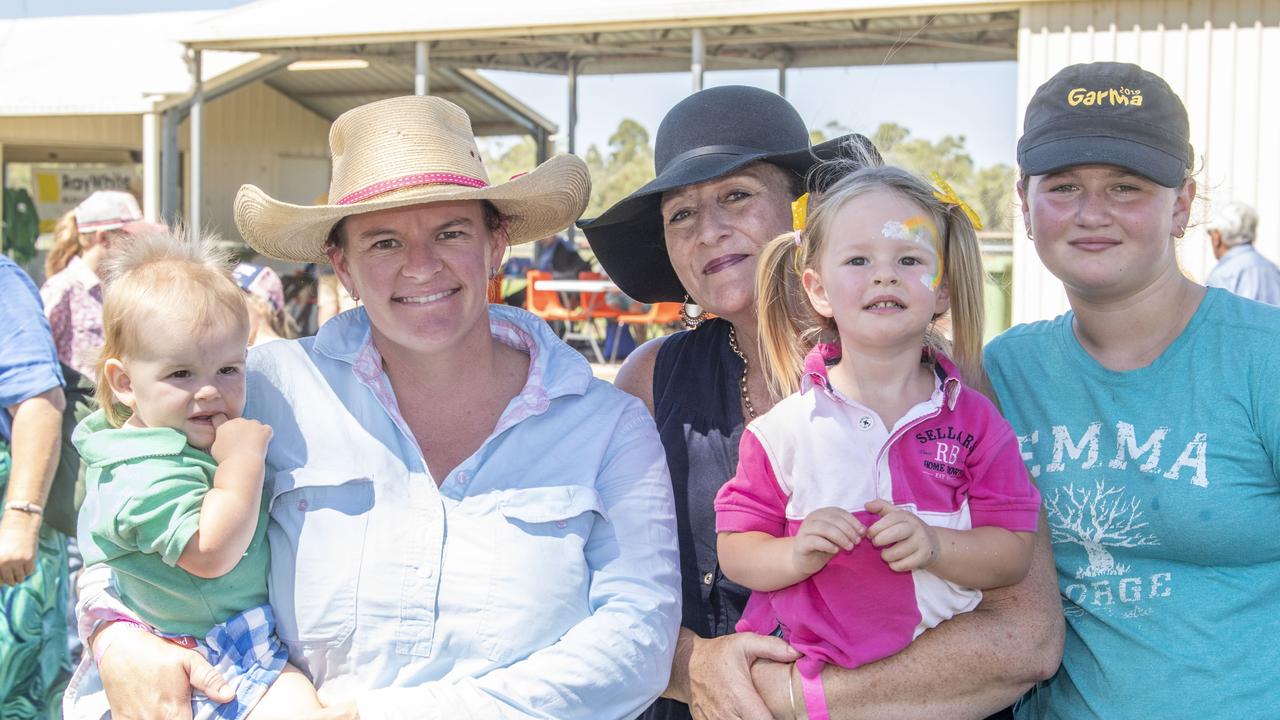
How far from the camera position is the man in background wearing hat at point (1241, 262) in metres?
7.14

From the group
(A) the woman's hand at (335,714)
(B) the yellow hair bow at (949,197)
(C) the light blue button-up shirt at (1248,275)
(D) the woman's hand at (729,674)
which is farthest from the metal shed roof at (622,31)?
(A) the woman's hand at (335,714)

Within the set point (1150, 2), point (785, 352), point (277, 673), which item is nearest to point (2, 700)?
point (277, 673)

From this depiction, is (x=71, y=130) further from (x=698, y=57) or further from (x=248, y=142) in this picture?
(x=698, y=57)

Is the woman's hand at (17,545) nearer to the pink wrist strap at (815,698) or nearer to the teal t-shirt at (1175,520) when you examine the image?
the pink wrist strap at (815,698)

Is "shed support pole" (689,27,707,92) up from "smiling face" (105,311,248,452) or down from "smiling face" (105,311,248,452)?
up

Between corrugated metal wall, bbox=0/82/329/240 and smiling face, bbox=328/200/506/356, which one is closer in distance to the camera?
smiling face, bbox=328/200/506/356

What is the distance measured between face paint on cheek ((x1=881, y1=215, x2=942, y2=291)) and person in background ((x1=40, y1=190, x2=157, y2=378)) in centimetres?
435

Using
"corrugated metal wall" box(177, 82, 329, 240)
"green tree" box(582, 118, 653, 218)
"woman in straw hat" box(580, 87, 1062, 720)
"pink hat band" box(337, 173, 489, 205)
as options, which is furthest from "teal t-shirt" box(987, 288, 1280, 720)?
"green tree" box(582, 118, 653, 218)

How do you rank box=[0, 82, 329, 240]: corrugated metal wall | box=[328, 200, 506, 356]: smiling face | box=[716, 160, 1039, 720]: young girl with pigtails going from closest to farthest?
box=[716, 160, 1039, 720]: young girl with pigtails < box=[328, 200, 506, 356]: smiling face < box=[0, 82, 329, 240]: corrugated metal wall

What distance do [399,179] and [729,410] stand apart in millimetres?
884

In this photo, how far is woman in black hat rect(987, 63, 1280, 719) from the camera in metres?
2.03

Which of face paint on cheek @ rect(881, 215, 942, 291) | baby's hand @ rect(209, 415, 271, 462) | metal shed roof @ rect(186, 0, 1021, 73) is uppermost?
metal shed roof @ rect(186, 0, 1021, 73)

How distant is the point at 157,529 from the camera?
77.6 inches

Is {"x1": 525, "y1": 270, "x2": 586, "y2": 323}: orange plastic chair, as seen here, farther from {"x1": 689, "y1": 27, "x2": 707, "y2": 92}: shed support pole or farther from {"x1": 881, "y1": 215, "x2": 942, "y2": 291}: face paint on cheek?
{"x1": 881, "y1": 215, "x2": 942, "y2": 291}: face paint on cheek
